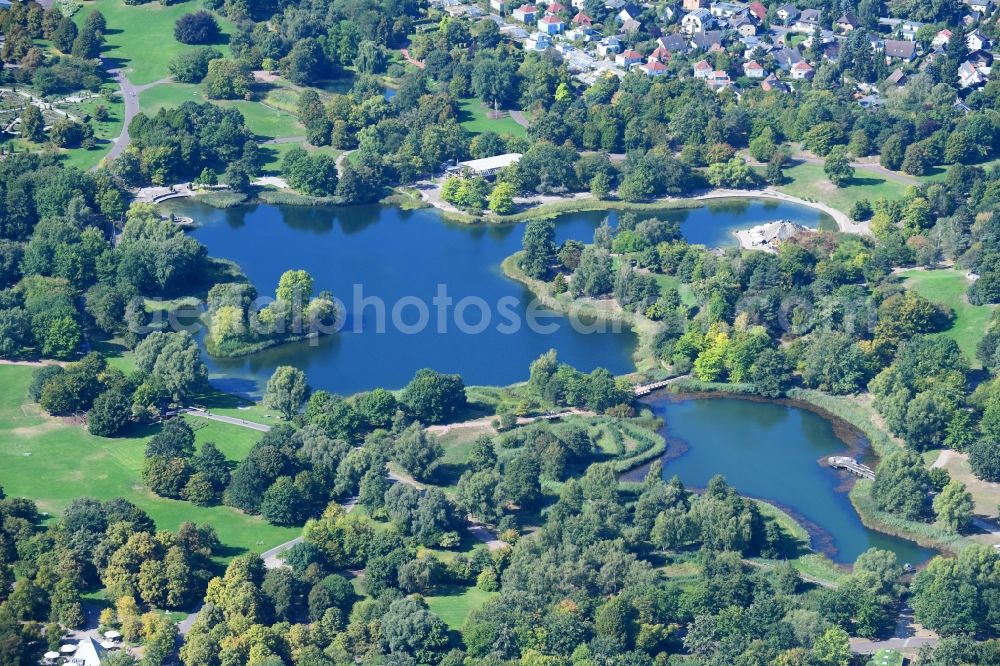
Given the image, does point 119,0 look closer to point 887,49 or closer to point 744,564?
point 887,49

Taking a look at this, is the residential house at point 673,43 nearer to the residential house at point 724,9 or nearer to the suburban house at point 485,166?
the residential house at point 724,9

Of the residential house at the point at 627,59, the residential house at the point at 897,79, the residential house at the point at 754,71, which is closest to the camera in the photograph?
the residential house at the point at 897,79

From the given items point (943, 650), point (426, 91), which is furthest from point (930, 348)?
point (426, 91)

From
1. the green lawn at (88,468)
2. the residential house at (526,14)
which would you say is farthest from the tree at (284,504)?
the residential house at (526,14)

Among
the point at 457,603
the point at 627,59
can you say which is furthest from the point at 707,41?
the point at 457,603

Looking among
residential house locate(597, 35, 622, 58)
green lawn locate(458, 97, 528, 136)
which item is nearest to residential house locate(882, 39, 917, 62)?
residential house locate(597, 35, 622, 58)

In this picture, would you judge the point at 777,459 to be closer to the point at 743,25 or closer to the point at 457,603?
the point at 457,603
